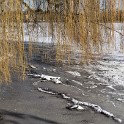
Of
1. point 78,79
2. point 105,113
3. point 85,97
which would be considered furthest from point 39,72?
point 105,113

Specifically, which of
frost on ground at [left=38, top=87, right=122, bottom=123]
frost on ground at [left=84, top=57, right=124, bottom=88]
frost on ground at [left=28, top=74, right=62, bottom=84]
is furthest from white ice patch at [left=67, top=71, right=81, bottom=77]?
frost on ground at [left=38, top=87, right=122, bottom=123]

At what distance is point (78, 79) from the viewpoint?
6.68m

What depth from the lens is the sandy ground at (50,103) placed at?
13.5 ft

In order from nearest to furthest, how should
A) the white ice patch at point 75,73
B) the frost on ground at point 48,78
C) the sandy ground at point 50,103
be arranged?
the sandy ground at point 50,103, the frost on ground at point 48,78, the white ice patch at point 75,73

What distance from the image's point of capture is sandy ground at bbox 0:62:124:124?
4129 mm

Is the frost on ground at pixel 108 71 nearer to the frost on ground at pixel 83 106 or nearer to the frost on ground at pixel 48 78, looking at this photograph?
the frost on ground at pixel 48 78

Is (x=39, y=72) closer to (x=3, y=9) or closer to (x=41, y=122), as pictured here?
(x=41, y=122)

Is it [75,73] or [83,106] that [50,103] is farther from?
[75,73]

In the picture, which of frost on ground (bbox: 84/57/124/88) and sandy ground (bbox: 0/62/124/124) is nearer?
sandy ground (bbox: 0/62/124/124)

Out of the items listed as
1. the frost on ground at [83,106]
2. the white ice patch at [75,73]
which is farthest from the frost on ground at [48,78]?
the frost on ground at [83,106]

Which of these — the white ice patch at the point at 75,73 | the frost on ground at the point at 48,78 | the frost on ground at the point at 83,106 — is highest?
the white ice patch at the point at 75,73

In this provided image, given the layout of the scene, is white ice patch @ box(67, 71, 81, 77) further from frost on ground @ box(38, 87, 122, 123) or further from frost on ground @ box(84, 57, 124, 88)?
frost on ground @ box(38, 87, 122, 123)

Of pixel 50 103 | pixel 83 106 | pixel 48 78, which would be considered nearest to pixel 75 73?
pixel 48 78

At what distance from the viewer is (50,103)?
4.87m
